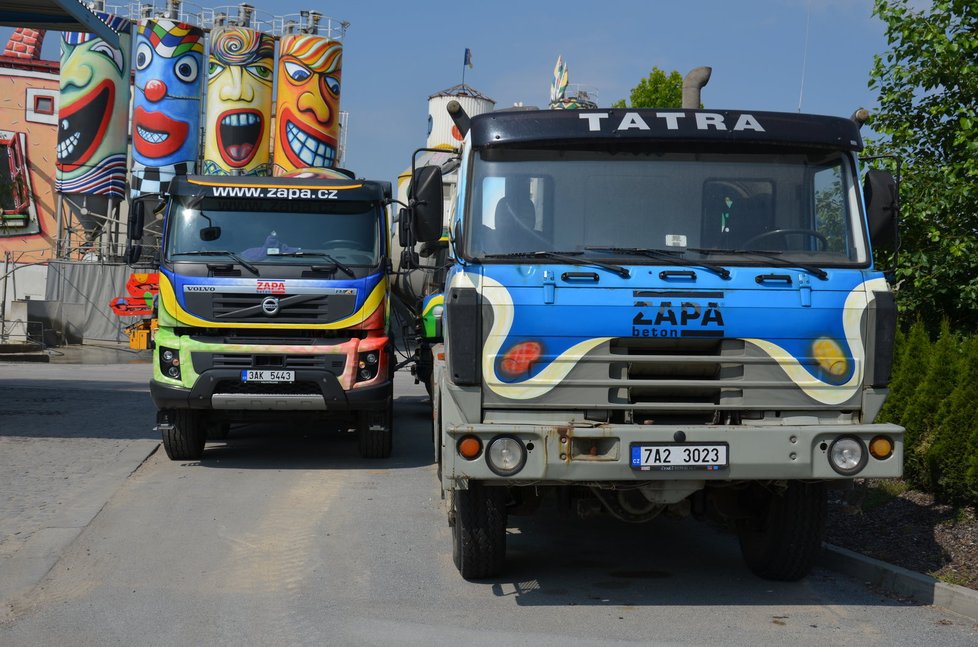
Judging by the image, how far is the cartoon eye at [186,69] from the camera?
4459 cm

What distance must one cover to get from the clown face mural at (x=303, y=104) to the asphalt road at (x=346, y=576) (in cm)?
3635

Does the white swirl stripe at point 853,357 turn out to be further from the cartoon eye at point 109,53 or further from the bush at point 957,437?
the cartoon eye at point 109,53

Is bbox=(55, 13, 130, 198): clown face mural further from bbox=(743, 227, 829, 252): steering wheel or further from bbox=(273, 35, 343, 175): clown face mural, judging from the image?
bbox=(743, 227, 829, 252): steering wheel

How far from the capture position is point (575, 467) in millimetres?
5656

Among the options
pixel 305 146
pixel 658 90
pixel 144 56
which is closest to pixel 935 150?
pixel 658 90

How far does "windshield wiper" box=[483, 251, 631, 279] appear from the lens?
5852mm

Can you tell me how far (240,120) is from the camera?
4509 cm

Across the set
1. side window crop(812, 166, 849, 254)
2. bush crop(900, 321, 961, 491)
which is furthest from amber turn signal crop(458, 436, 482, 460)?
bush crop(900, 321, 961, 491)

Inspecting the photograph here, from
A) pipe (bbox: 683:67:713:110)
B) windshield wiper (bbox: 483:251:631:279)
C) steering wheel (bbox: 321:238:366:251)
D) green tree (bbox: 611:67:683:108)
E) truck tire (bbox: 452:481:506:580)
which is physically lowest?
truck tire (bbox: 452:481:506:580)

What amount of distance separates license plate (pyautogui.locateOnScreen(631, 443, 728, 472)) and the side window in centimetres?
138

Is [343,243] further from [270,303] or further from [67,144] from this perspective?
[67,144]

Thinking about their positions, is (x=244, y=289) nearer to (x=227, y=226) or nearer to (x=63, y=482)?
(x=227, y=226)

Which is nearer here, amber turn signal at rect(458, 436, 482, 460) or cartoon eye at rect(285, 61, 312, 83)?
amber turn signal at rect(458, 436, 482, 460)

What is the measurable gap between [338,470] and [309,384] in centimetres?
95
